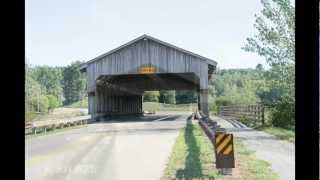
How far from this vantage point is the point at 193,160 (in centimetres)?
346

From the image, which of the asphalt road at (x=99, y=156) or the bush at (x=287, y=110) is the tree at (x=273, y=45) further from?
the asphalt road at (x=99, y=156)

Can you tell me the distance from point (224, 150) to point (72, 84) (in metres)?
1.57

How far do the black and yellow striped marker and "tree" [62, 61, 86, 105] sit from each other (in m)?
1.34

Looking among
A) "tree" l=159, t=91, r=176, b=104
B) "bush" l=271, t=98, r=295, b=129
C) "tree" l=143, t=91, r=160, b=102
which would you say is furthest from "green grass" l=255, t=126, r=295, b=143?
"tree" l=143, t=91, r=160, b=102

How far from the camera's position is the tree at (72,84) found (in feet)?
5.06

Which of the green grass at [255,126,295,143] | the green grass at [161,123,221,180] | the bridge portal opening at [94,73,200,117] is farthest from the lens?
the green grass at [161,123,221,180]

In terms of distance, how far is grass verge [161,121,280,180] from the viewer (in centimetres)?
270

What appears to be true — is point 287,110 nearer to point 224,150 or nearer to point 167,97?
point 167,97

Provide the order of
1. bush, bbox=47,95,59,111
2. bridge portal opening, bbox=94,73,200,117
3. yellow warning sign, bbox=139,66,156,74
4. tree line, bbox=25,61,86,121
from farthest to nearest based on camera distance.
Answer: yellow warning sign, bbox=139,66,156,74 → bridge portal opening, bbox=94,73,200,117 → bush, bbox=47,95,59,111 → tree line, bbox=25,61,86,121

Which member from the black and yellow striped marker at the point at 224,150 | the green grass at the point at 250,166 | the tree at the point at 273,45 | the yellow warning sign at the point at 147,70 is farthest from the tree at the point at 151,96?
the tree at the point at 273,45

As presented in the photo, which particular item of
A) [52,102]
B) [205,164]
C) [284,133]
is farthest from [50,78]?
[205,164]

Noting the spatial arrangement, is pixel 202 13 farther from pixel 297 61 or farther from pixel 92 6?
pixel 297 61

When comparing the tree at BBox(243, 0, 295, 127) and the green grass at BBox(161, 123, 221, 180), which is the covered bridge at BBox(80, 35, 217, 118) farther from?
the green grass at BBox(161, 123, 221, 180)
